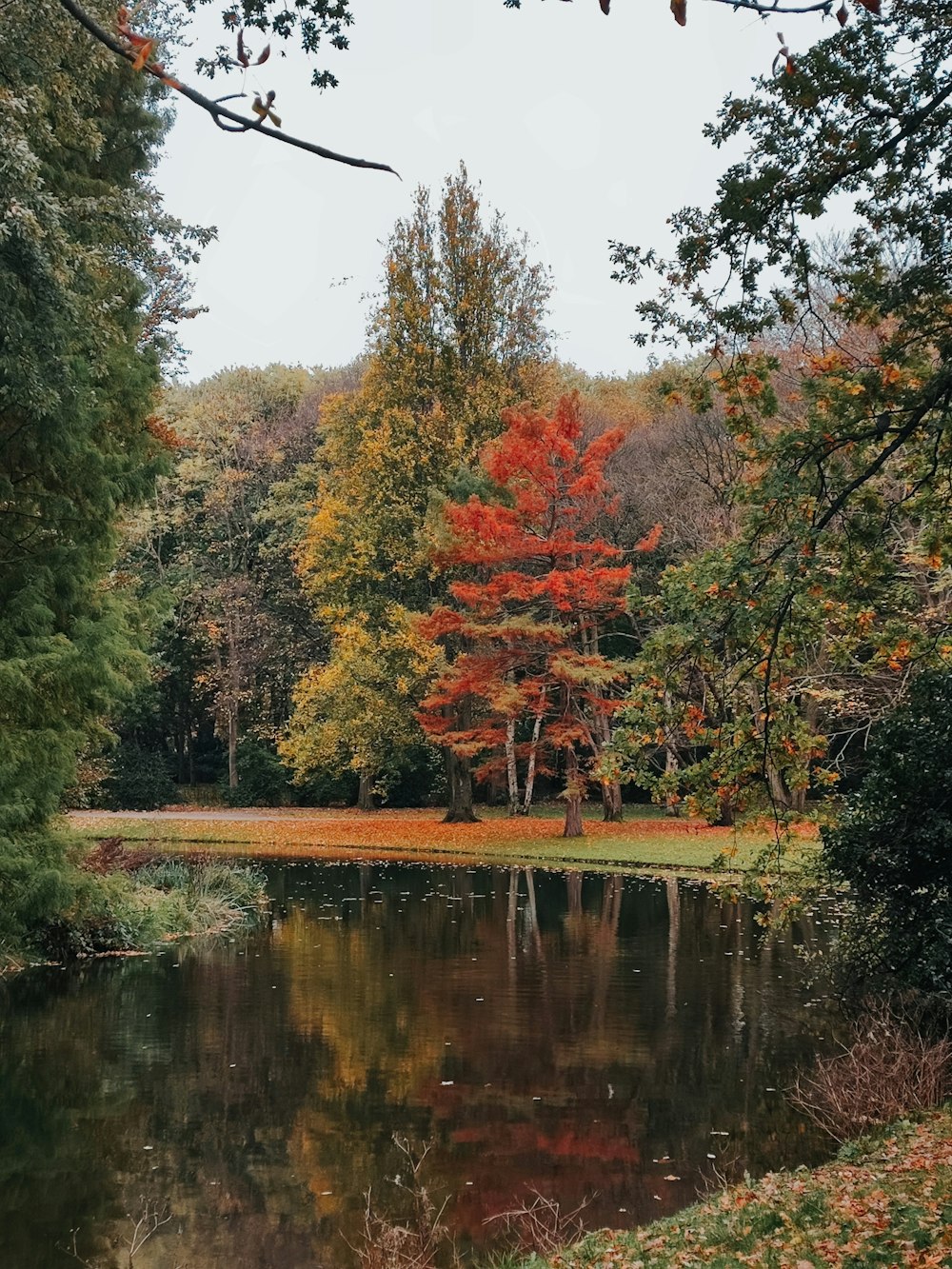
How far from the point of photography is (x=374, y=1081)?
28.9 feet

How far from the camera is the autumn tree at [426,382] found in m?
30.0

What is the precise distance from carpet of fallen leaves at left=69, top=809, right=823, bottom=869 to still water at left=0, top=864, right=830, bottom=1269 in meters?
8.53

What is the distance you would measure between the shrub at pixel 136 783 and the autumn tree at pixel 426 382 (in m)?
9.13

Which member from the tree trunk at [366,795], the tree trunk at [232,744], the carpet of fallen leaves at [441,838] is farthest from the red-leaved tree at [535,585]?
the tree trunk at [232,744]

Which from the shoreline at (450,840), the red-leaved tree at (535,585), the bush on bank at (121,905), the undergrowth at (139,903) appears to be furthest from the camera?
the red-leaved tree at (535,585)

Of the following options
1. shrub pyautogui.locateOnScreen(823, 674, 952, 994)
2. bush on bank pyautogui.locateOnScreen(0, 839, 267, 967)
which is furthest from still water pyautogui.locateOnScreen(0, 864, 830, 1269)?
shrub pyautogui.locateOnScreen(823, 674, 952, 994)

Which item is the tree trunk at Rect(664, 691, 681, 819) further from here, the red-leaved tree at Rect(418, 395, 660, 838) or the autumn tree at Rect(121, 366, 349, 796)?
the autumn tree at Rect(121, 366, 349, 796)

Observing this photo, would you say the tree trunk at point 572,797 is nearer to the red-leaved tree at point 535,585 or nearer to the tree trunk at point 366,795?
the red-leaved tree at point 535,585

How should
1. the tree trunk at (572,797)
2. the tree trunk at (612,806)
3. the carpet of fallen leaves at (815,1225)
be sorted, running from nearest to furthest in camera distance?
the carpet of fallen leaves at (815,1225), the tree trunk at (572,797), the tree trunk at (612,806)

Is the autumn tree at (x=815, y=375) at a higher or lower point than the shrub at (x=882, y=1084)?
higher

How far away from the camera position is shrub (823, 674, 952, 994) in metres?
7.88

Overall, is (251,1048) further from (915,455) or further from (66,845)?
(915,455)

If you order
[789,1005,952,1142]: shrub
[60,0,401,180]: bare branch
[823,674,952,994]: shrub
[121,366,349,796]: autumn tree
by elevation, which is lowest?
[789,1005,952,1142]: shrub

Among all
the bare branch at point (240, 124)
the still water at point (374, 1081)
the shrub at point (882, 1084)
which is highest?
the bare branch at point (240, 124)
